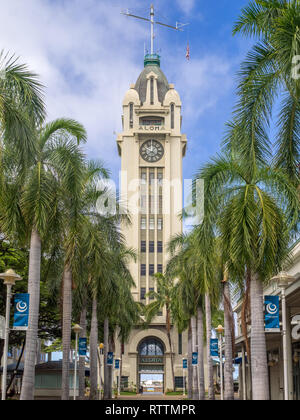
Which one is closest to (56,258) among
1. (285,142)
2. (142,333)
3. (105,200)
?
(105,200)

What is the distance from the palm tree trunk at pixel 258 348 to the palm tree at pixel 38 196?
8.37 m

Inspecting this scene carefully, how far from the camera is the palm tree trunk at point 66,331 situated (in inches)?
1147

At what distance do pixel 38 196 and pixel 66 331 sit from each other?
8.70m

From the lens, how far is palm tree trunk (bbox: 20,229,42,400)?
885 inches

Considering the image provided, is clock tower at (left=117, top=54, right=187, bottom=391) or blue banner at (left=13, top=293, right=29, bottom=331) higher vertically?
clock tower at (left=117, top=54, right=187, bottom=391)

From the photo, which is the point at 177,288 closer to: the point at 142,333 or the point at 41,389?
the point at 41,389

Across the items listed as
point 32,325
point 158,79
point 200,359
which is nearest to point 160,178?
point 158,79

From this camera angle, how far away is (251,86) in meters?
19.8

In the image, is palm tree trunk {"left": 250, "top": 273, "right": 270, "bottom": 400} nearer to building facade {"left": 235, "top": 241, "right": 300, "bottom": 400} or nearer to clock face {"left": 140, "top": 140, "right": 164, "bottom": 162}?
building facade {"left": 235, "top": 241, "right": 300, "bottom": 400}

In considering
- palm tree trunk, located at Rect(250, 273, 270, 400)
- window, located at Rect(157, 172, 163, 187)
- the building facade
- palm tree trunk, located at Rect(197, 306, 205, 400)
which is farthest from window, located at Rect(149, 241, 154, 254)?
palm tree trunk, located at Rect(250, 273, 270, 400)

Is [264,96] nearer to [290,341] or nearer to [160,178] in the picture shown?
[290,341]

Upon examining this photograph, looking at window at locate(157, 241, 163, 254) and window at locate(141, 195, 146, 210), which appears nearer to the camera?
window at locate(157, 241, 163, 254)
